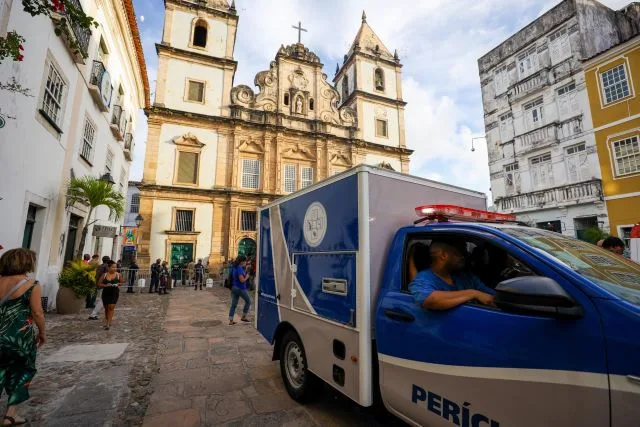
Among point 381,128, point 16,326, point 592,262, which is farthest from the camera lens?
point 381,128

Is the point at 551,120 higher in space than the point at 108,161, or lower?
higher

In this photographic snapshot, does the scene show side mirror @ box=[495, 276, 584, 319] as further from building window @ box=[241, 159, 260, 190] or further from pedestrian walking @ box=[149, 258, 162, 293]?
building window @ box=[241, 159, 260, 190]

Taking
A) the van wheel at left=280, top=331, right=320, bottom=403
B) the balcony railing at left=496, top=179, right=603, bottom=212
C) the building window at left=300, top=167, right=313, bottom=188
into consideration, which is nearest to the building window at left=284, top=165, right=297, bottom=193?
the building window at left=300, top=167, right=313, bottom=188

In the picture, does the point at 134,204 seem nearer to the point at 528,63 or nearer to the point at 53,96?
the point at 53,96

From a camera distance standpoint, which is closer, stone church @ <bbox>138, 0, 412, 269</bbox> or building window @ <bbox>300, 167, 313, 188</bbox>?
stone church @ <bbox>138, 0, 412, 269</bbox>

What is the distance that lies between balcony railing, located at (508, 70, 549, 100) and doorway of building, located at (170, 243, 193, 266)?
2329cm

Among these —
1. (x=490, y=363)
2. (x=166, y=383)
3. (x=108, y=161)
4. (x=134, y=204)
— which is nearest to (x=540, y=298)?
(x=490, y=363)

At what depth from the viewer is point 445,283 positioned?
7.88 ft

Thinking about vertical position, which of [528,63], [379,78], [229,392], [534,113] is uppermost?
[379,78]

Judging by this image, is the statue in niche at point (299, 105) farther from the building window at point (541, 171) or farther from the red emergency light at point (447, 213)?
the red emergency light at point (447, 213)

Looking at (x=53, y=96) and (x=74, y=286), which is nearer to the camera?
(x=53, y=96)

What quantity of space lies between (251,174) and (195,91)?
7.42 metres

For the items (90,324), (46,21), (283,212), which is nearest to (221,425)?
(283,212)

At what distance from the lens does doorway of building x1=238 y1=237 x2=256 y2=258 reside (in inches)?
846
